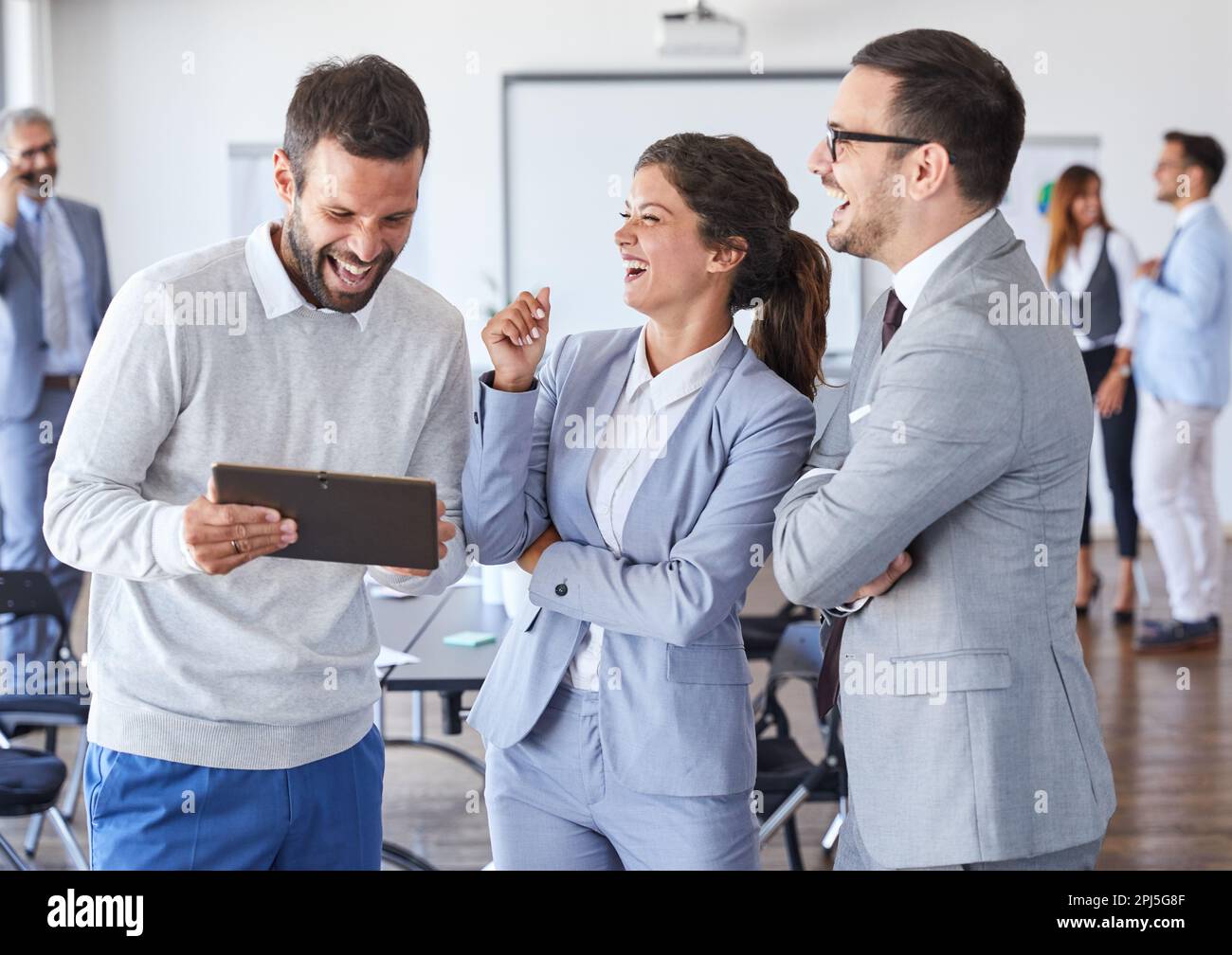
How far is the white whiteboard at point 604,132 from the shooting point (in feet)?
26.8

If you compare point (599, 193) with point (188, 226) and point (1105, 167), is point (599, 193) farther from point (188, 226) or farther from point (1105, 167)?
point (1105, 167)

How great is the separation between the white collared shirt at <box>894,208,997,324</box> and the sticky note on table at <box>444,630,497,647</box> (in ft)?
5.31

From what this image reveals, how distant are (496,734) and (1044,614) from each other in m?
0.77

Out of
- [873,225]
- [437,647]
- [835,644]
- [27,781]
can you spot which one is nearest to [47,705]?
[27,781]

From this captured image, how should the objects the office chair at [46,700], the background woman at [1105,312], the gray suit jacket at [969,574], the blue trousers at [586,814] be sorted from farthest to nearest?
the background woman at [1105,312] → the office chair at [46,700] → the blue trousers at [586,814] → the gray suit jacket at [969,574]

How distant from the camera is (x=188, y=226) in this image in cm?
827

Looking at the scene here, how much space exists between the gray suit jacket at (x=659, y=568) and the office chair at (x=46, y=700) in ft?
5.82

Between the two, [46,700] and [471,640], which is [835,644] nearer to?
[471,640]

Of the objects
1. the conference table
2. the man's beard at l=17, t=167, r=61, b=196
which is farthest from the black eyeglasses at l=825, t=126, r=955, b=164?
the man's beard at l=17, t=167, r=61, b=196

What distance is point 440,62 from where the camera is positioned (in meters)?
8.17

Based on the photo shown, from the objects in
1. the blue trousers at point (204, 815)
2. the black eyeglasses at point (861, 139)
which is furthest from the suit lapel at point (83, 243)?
the black eyeglasses at point (861, 139)

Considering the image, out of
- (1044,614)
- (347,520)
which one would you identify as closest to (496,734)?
(347,520)

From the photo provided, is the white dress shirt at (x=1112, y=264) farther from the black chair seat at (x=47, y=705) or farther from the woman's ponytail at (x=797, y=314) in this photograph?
the black chair seat at (x=47, y=705)

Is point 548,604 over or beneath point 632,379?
beneath
